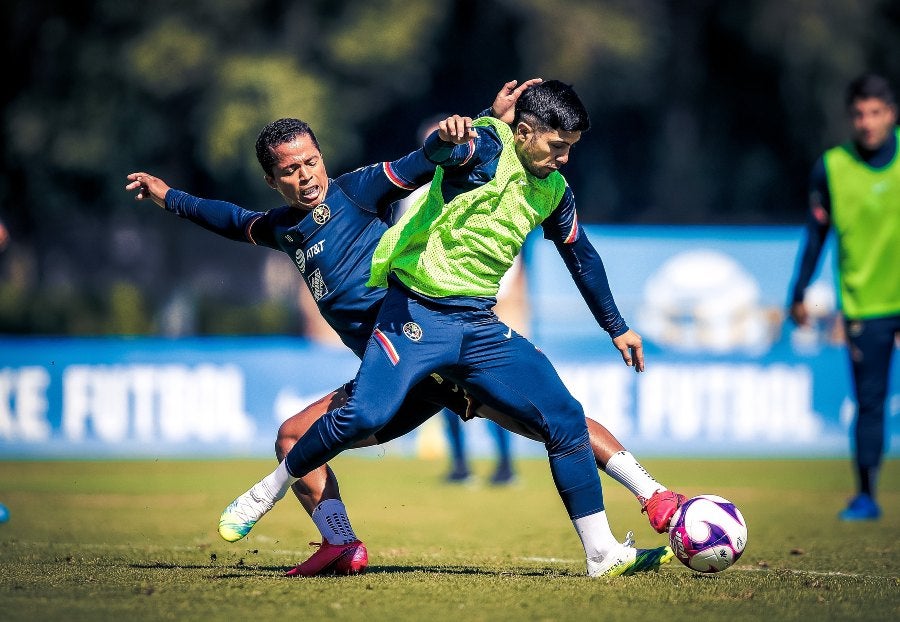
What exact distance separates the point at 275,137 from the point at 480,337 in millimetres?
1365

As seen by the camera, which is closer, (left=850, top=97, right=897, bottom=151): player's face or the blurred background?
(left=850, top=97, right=897, bottom=151): player's face

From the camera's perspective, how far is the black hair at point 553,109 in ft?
20.0

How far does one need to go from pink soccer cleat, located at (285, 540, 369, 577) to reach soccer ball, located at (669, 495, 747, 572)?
57.9 inches

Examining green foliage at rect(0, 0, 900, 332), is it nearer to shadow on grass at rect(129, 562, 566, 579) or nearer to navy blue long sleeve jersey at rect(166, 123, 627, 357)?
navy blue long sleeve jersey at rect(166, 123, 627, 357)

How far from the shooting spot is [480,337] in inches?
247

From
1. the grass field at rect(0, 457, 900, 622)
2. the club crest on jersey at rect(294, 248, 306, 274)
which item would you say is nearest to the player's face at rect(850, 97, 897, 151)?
the grass field at rect(0, 457, 900, 622)

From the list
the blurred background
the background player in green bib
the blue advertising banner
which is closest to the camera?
the background player in green bib

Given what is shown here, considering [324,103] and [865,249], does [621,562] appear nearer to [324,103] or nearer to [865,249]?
[865,249]

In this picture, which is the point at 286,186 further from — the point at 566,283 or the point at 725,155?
the point at 725,155

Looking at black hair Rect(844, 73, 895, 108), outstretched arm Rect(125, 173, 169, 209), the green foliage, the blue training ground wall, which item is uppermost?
the green foliage

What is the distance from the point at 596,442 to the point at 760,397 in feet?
29.8

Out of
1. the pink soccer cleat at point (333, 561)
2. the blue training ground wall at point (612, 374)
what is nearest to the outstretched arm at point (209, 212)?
the pink soccer cleat at point (333, 561)

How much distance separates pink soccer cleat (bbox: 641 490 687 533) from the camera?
6391 millimetres

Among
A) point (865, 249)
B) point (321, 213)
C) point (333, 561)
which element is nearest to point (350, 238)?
point (321, 213)
